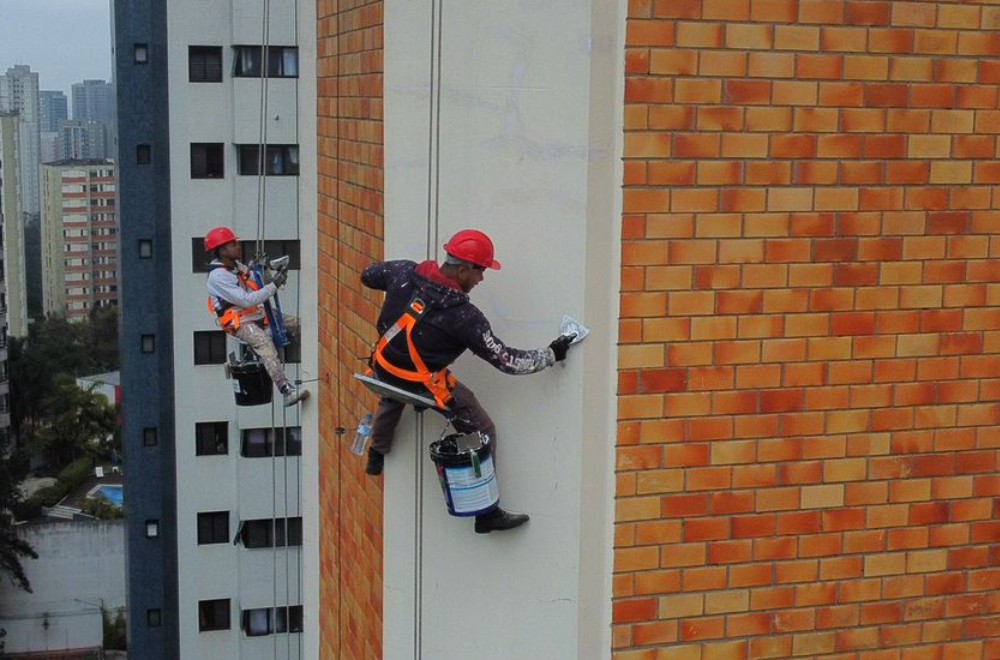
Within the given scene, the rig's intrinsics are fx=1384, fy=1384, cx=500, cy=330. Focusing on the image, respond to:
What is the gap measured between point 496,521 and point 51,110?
548ft

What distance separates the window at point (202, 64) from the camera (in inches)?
1319

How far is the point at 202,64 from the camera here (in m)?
33.6

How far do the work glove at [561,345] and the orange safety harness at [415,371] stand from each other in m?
0.51

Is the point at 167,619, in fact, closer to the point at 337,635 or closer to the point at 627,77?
the point at 337,635

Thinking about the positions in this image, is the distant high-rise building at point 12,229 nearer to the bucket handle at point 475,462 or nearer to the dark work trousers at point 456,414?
the dark work trousers at point 456,414

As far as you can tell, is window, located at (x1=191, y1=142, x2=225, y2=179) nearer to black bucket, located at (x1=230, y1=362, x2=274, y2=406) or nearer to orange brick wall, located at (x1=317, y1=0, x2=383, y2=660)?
black bucket, located at (x1=230, y1=362, x2=274, y2=406)

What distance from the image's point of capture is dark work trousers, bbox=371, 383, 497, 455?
566 centimetres

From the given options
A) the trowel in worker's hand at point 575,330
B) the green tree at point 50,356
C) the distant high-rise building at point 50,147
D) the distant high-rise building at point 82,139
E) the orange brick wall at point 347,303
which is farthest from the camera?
the distant high-rise building at point 50,147

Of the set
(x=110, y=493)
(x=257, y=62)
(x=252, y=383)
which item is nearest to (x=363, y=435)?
(x=252, y=383)

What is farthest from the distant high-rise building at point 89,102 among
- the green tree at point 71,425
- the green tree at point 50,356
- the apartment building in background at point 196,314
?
the apartment building in background at point 196,314

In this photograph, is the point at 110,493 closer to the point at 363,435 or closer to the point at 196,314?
the point at 196,314

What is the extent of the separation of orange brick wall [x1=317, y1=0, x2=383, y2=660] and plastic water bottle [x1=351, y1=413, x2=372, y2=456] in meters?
0.19

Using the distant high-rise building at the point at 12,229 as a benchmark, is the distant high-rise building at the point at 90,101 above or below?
above

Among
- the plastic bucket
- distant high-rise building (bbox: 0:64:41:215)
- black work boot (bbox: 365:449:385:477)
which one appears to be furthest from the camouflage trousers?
distant high-rise building (bbox: 0:64:41:215)
